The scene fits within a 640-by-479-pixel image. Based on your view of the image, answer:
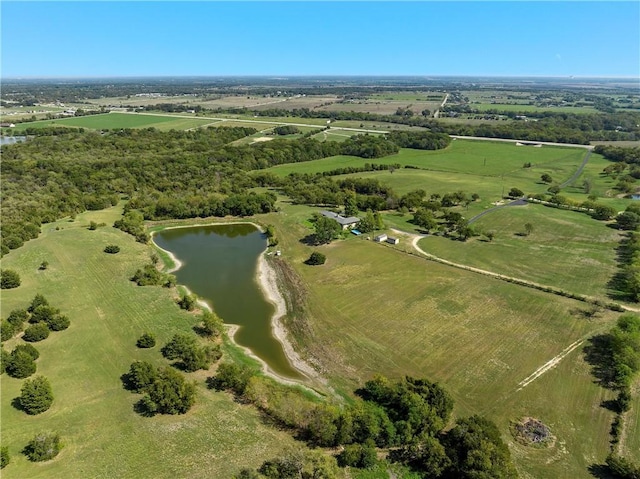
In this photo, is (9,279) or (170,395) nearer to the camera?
(170,395)

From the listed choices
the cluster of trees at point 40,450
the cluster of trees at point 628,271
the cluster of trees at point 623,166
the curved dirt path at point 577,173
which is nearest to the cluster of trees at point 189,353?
the cluster of trees at point 40,450

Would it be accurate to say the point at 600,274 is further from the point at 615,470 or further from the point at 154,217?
the point at 154,217

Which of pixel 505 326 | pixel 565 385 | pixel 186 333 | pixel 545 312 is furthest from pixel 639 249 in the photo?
pixel 186 333

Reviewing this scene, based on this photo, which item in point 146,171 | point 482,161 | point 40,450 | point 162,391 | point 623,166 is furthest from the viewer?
point 482,161

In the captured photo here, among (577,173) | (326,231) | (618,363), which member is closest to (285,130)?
(577,173)

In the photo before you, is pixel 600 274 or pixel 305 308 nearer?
pixel 305 308

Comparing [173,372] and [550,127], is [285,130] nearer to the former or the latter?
[550,127]

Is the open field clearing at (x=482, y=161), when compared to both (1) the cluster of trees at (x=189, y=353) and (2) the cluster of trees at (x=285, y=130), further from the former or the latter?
(1) the cluster of trees at (x=189, y=353)
